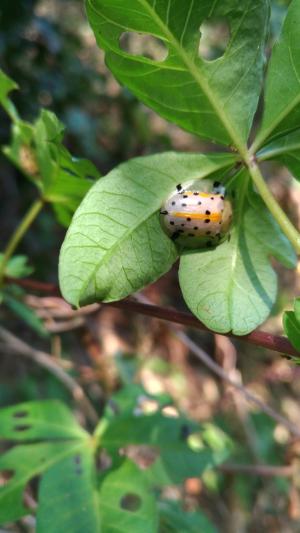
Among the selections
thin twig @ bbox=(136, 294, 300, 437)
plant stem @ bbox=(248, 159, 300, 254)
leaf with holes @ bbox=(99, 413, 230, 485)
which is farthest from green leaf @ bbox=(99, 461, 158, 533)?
plant stem @ bbox=(248, 159, 300, 254)

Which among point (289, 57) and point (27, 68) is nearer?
point (289, 57)

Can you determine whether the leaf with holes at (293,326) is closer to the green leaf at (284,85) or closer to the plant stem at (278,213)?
the plant stem at (278,213)

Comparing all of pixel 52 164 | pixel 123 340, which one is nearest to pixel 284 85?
pixel 52 164

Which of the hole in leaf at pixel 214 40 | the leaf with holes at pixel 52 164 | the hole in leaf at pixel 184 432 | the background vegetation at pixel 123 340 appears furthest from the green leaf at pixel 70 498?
the hole in leaf at pixel 214 40

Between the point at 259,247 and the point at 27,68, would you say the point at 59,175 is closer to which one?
the point at 259,247

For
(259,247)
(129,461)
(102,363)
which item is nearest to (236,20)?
(259,247)

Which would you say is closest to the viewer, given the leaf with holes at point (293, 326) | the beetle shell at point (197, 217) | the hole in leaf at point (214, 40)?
the leaf with holes at point (293, 326)

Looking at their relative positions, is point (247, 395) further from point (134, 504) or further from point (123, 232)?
point (123, 232)
